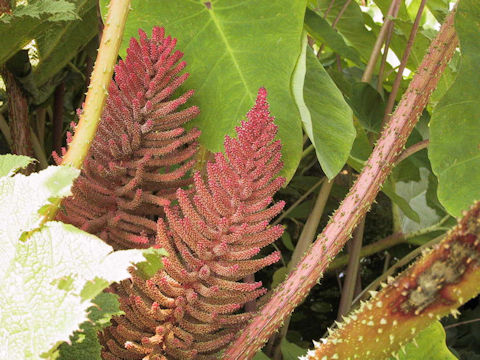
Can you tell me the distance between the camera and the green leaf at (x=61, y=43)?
80cm

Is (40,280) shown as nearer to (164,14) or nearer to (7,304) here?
(7,304)

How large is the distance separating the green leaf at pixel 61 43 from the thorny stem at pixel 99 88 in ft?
1.47

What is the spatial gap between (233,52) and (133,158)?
0.23 meters

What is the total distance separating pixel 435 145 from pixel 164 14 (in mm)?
311

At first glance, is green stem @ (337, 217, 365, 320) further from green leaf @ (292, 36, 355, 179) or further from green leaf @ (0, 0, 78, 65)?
green leaf @ (0, 0, 78, 65)

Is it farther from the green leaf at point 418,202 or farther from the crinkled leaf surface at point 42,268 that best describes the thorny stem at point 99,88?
the green leaf at point 418,202

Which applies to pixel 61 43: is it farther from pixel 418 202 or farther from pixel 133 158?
pixel 418 202

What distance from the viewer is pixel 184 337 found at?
14.0 inches

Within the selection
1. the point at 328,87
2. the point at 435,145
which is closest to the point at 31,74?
the point at 328,87

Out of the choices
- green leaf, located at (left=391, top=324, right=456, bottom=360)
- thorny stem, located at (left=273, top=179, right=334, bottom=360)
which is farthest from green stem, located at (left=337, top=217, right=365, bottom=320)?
A: green leaf, located at (left=391, top=324, right=456, bottom=360)

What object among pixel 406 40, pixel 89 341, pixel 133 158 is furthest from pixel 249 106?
pixel 406 40

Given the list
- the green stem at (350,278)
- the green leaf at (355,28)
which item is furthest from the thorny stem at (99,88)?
the green leaf at (355,28)

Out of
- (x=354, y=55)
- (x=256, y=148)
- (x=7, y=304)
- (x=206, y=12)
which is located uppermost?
(x=354, y=55)

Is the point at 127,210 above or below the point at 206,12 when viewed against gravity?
below
